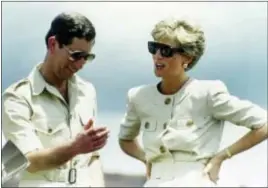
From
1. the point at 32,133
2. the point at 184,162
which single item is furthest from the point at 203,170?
the point at 32,133

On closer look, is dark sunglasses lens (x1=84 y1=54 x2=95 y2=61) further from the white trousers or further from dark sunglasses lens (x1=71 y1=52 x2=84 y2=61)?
the white trousers

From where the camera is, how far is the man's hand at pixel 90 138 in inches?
53.0

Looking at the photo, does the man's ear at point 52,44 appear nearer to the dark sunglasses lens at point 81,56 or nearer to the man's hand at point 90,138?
the dark sunglasses lens at point 81,56

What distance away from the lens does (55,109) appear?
1.47 m

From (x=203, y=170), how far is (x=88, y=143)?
0.23 metres

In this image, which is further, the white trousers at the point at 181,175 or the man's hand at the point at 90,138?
the white trousers at the point at 181,175

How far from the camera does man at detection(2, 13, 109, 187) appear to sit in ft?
4.71

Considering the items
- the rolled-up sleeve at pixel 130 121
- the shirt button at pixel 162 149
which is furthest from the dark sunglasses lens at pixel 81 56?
the shirt button at pixel 162 149

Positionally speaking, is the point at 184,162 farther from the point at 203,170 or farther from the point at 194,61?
the point at 194,61

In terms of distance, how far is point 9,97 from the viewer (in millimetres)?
1447

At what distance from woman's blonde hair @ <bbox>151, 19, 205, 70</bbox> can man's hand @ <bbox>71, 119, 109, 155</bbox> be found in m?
0.20

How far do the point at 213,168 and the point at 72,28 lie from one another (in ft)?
1.17

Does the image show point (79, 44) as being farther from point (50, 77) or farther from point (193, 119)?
point (193, 119)

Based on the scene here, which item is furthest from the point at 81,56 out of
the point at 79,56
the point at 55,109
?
the point at 55,109
